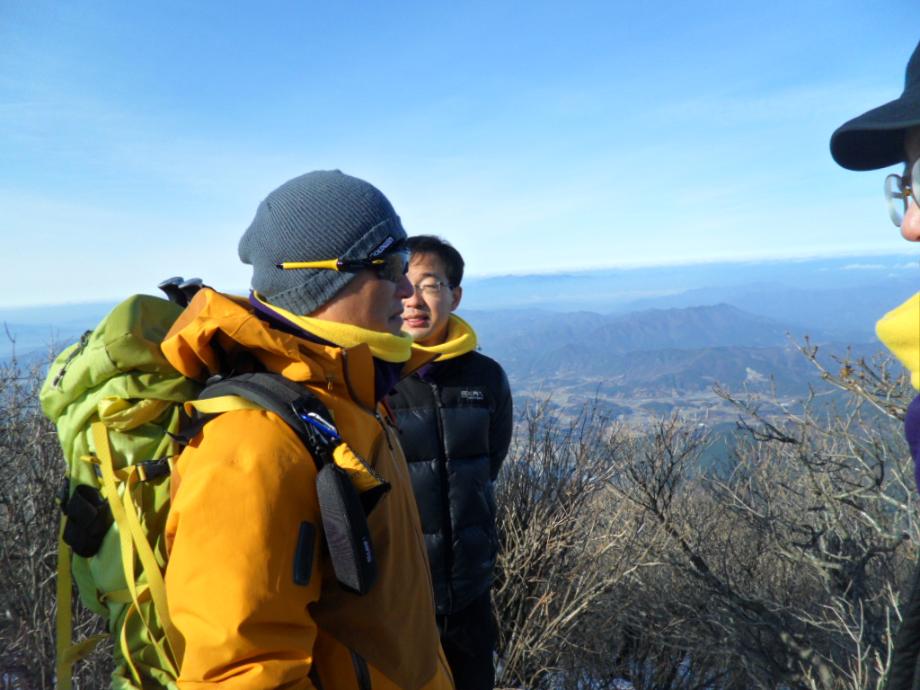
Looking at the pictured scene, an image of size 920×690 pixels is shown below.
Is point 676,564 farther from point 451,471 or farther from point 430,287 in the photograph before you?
point 430,287

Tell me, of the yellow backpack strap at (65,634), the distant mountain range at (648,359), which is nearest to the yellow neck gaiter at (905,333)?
the yellow backpack strap at (65,634)

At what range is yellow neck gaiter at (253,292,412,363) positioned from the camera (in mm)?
1441

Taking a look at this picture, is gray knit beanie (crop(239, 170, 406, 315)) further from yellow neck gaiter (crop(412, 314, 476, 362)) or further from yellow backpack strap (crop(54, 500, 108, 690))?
yellow neck gaiter (crop(412, 314, 476, 362))

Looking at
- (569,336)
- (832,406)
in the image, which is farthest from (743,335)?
(832,406)

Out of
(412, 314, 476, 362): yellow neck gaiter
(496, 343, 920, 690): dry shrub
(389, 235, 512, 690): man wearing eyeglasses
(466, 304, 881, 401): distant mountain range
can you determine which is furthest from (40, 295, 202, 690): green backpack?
(466, 304, 881, 401): distant mountain range

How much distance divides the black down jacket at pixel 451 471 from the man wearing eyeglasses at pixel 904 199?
1599 mm

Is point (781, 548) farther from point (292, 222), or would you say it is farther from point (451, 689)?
point (292, 222)

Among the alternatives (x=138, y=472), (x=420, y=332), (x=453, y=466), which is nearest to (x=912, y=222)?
(x=138, y=472)

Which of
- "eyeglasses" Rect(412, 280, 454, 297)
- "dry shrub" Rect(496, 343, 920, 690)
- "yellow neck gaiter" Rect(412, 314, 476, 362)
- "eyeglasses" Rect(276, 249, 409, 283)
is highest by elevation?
"eyeglasses" Rect(276, 249, 409, 283)

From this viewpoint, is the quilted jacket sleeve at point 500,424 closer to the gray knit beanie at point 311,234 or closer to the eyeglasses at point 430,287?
the eyeglasses at point 430,287

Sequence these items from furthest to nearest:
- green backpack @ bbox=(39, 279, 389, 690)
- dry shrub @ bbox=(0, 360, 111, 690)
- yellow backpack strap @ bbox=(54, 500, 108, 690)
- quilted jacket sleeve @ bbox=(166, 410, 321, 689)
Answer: dry shrub @ bbox=(0, 360, 111, 690) < yellow backpack strap @ bbox=(54, 500, 108, 690) < green backpack @ bbox=(39, 279, 389, 690) < quilted jacket sleeve @ bbox=(166, 410, 321, 689)

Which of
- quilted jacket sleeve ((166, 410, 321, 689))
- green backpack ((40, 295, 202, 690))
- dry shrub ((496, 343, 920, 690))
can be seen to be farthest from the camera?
dry shrub ((496, 343, 920, 690))

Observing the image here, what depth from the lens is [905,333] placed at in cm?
115

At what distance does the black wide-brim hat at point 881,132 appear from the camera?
3.74 ft
